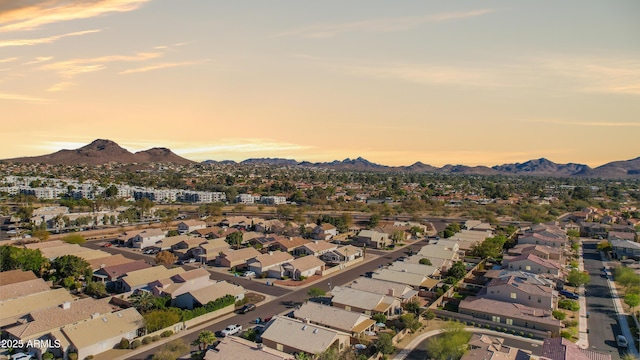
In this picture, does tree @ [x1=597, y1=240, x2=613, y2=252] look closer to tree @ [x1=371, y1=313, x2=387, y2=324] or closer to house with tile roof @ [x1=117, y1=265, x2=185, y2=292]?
tree @ [x1=371, y1=313, x2=387, y2=324]

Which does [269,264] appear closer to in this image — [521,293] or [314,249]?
[314,249]

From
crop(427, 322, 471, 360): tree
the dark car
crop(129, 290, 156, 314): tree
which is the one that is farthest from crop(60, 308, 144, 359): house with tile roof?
crop(427, 322, 471, 360): tree

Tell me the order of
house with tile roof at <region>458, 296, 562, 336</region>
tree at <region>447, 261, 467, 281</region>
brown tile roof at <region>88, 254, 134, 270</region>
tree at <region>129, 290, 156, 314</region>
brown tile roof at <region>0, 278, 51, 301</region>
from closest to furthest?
house with tile roof at <region>458, 296, 562, 336</region>
tree at <region>129, 290, 156, 314</region>
brown tile roof at <region>0, 278, 51, 301</region>
tree at <region>447, 261, 467, 281</region>
brown tile roof at <region>88, 254, 134, 270</region>

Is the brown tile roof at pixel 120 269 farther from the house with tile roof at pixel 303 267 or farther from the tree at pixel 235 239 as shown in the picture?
the house with tile roof at pixel 303 267

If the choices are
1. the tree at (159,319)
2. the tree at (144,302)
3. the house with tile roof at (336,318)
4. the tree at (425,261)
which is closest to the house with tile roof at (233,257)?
the tree at (144,302)

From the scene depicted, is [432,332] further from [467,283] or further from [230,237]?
[230,237]

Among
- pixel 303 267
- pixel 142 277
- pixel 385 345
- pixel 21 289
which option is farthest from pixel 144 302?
pixel 385 345

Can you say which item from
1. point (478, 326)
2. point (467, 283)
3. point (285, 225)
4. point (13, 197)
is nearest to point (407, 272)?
point (467, 283)
